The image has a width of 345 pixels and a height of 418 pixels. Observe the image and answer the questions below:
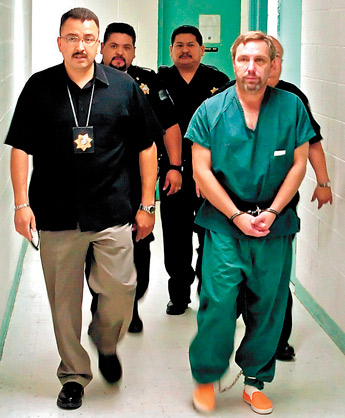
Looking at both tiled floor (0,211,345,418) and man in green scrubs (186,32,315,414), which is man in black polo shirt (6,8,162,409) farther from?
man in green scrubs (186,32,315,414)

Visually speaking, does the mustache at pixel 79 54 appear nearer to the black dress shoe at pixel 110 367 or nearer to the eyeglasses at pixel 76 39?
the eyeglasses at pixel 76 39

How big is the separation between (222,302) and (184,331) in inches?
43.3

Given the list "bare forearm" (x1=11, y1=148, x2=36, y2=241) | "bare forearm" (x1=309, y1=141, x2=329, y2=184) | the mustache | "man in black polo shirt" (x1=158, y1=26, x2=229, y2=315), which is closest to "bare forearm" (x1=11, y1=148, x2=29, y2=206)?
"bare forearm" (x1=11, y1=148, x2=36, y2=241)

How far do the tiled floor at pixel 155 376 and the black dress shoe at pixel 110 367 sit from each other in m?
0.05

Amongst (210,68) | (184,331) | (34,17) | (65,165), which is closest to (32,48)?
(34,17)

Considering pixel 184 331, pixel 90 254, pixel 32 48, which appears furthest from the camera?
pixel 32 48

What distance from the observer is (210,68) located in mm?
4281

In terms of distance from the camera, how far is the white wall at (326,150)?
383 centimetres

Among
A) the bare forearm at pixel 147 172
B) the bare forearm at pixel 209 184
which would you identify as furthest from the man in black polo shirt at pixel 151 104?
the bare forearm at pixel 209 184

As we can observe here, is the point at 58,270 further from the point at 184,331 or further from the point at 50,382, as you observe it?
the point at 184,331

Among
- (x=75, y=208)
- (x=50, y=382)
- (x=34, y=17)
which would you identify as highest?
(x=34, y=17)

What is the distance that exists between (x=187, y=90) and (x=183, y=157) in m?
0.34

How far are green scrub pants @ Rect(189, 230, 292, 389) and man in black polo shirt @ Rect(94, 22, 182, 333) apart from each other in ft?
3.03

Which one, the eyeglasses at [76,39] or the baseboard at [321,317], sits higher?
the eyeglasses at [76,39]
